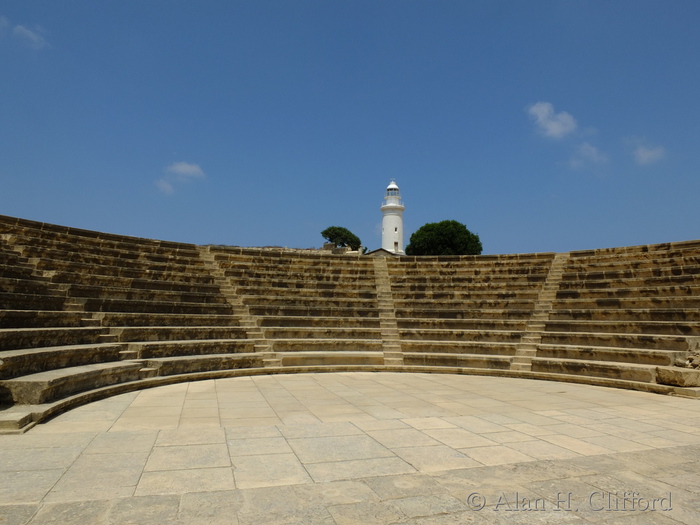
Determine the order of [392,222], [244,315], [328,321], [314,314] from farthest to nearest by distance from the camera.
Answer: [392,222]
[314,314]
[328,321]
[244,315]

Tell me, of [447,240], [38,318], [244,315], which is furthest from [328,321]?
[447,240]

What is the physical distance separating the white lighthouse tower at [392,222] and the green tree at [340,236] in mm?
7341

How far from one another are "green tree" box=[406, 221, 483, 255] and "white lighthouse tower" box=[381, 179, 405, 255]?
19.2m

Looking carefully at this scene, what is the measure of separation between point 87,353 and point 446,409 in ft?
20.3

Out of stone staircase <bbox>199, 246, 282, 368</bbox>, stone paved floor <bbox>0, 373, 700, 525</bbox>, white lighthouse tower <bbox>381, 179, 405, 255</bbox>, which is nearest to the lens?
stone paved floor <bbox>0, 373, 700, 525</bbox>

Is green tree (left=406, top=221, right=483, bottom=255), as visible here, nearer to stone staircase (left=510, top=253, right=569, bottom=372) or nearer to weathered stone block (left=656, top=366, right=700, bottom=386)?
stone staircase (left=510, top=253, right=569, bottom=372)

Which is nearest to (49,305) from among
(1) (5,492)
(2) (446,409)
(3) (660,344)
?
(1) (5,492)

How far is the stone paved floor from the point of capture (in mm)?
3529

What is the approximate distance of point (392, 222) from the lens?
7588 cm

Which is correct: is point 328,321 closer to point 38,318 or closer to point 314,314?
point 314,314

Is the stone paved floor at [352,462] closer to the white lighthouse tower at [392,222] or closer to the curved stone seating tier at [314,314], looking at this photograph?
the curved stone seating tier at [314,314]

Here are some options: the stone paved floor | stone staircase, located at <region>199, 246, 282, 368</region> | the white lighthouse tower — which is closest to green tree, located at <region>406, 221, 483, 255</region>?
the white lighthouse tower

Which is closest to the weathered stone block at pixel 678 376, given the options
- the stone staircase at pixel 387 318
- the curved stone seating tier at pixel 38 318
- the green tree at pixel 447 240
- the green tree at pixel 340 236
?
the stone staircase at pixel 387 318

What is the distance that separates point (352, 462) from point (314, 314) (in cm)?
898
